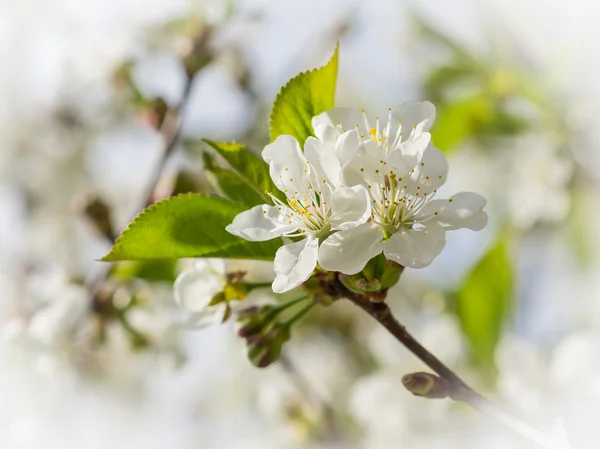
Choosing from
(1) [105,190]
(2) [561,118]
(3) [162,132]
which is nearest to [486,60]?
(2) [561,118]

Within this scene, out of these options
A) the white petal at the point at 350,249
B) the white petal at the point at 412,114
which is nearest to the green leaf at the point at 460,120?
the white petal at the point at 412,114

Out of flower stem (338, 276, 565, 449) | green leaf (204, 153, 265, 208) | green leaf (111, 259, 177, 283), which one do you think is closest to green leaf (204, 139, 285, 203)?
green leaf (204, 153, 265, 208)

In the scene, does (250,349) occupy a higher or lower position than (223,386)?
higher

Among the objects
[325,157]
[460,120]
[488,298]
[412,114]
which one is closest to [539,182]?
[460,120]

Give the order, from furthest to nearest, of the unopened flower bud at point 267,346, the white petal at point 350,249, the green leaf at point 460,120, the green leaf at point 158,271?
the green leaf at point 460,120 < the green leaf at point 158,271 < the unopened flower bud at point 267,346 < the white petal at point 350,249

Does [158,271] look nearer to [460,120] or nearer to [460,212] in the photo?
[460,212]

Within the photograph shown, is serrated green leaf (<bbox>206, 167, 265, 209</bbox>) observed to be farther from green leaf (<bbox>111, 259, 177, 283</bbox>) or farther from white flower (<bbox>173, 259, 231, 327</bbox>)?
green leaf (<bbox>111, 259, 177, 283</bbox>)

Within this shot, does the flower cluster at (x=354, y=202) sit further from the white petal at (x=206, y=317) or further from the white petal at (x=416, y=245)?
the white petal at (x=206, y=317)

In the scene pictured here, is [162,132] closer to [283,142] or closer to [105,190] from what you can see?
[283,142]
